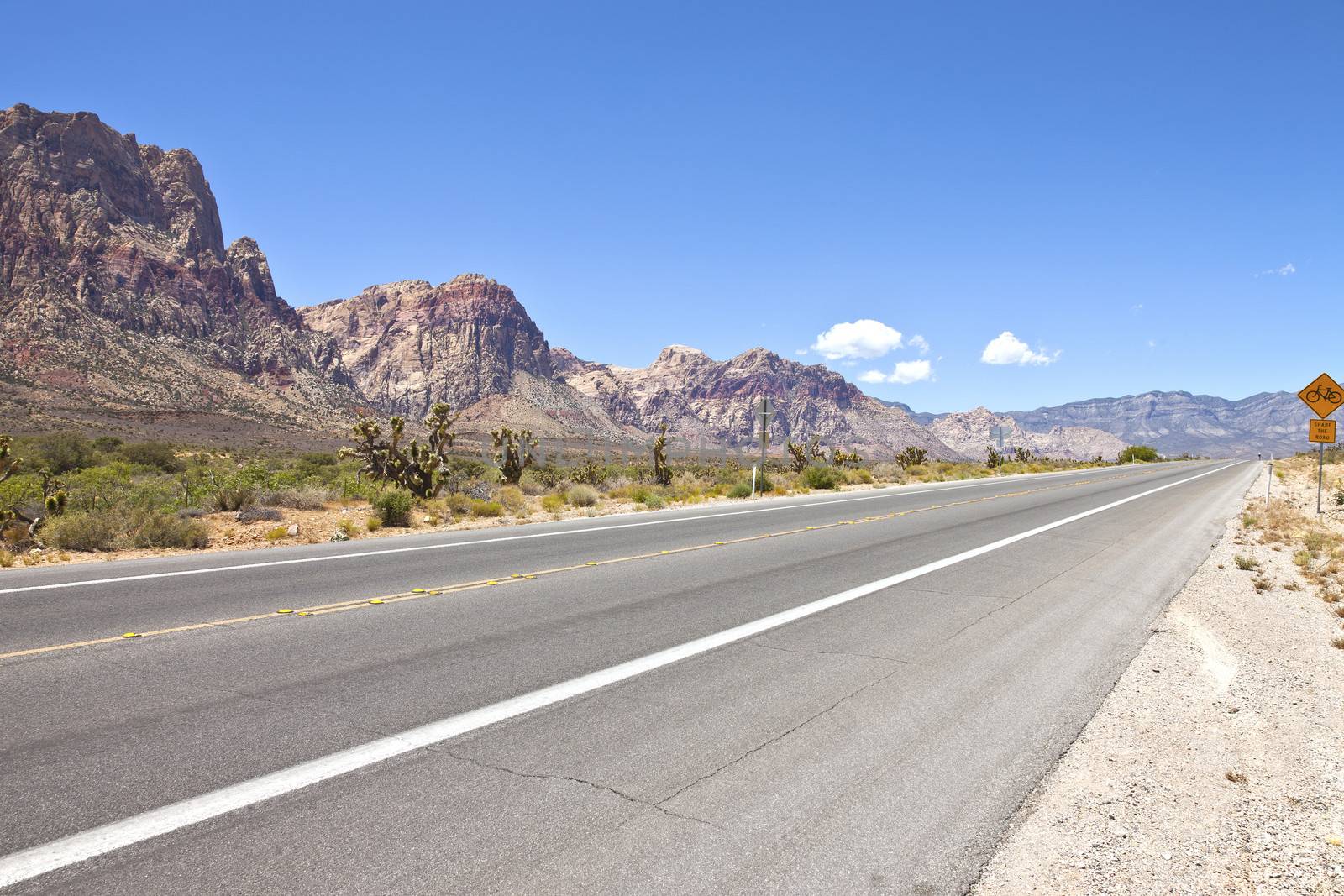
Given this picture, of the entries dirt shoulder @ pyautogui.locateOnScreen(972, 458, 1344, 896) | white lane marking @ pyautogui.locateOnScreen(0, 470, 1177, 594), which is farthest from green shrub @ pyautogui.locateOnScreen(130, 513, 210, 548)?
dirt shoulder @ pyautogui.locateOnScreen(972, 458, 1344, 896)

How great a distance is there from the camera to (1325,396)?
21906 millimetres

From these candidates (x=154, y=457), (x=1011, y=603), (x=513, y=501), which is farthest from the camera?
(x=154, y=457)

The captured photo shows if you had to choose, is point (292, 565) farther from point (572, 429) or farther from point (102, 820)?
point (572, 429)

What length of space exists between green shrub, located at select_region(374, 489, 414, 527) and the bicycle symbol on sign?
25.0 metres

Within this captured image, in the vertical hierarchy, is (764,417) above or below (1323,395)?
below

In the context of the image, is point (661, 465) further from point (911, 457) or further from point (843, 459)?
point (911, 457)

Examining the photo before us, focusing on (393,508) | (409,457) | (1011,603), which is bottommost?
(1011,603)

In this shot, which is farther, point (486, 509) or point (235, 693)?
point (486, 509)

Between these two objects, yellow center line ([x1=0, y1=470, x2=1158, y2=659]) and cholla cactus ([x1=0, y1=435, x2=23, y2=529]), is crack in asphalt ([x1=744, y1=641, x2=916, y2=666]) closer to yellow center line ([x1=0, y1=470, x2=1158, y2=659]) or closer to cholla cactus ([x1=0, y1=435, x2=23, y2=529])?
yellow center line ([x1=0, y1=470, x2=1158, y2=659])

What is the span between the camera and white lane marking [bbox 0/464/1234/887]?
3.09m

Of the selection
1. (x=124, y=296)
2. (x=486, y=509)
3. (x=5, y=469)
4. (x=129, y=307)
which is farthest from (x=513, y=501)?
(x=124, y=296)

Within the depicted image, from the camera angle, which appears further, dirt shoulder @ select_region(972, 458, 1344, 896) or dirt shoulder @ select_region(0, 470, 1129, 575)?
dirt shoulder @ select_region(0, 470, 1129, 575)

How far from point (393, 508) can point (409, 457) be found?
6.04m

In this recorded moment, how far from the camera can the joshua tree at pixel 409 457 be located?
2164 cm
